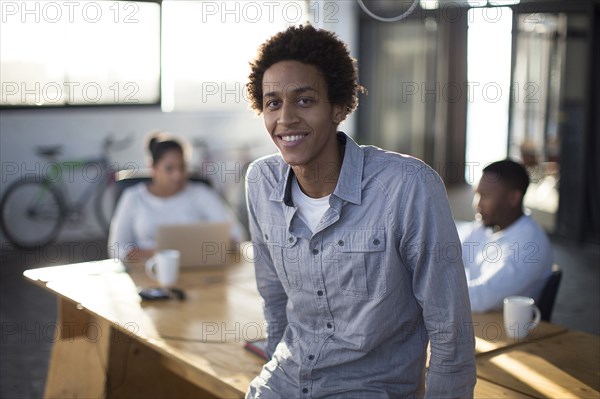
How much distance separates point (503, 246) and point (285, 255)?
4.46 ft

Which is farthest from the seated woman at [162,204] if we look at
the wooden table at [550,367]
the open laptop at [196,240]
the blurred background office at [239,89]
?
the wooden table at [550,367]

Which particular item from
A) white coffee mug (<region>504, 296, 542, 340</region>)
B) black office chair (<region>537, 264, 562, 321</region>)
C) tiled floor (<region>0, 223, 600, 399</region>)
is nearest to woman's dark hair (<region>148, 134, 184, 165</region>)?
tiled floor (<region>0, 223, 600, 399</region>)

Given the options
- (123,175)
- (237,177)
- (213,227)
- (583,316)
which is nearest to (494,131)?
(237,177)

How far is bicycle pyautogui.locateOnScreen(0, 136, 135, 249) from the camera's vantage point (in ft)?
22.7

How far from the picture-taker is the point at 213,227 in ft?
11.4

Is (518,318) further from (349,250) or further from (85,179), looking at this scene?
(85,179)

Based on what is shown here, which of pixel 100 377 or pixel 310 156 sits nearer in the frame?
pixel 310 156

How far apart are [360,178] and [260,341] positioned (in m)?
0.81

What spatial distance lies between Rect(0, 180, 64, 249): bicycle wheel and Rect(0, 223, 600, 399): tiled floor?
12 cm

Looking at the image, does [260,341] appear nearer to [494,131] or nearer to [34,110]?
[34,110]

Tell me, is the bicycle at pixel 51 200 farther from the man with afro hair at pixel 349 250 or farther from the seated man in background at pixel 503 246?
the man with afro hair at pixel 349 250

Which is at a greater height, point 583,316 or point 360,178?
point 360,178

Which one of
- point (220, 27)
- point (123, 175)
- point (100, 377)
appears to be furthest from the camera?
point (220, 27)

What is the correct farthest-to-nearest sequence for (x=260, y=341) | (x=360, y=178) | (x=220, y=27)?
(x=220, y=27) → (x=260, y=341) → (x=360, y=178)
